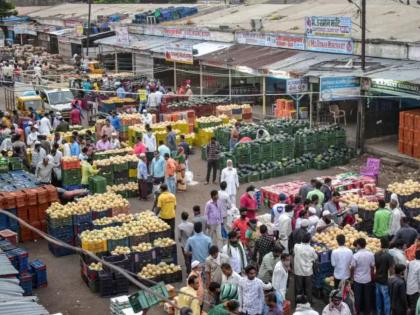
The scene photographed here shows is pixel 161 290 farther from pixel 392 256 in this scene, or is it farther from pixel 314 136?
pixel 314 136

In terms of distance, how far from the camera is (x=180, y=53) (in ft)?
111

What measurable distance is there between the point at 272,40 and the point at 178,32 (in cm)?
956

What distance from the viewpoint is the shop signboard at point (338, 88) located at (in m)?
21.6

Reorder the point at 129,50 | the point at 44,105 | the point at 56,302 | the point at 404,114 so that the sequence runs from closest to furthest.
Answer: the point at 56,302
the point at 404,114
the point at 44,105
the point at 129,50

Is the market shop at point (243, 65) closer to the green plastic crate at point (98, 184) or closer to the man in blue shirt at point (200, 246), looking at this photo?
the green plastic crate at point (98, 184)

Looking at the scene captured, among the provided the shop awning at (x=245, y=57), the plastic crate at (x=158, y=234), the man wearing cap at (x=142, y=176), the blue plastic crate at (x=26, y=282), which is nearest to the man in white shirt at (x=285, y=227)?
the plastic crate at (x=158, y=234)

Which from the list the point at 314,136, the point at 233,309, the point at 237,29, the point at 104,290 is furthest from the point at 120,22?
the point at 233,309

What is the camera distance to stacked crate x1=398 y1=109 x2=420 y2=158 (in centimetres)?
2127

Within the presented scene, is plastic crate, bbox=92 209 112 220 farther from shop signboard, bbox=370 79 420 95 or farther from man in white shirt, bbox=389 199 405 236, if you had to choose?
shop signboard, bbox=370 79 420 95

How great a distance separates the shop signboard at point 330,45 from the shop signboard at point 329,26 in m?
0.20

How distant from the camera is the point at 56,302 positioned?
517 inches

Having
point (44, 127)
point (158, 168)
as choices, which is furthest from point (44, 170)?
point (44, 127)

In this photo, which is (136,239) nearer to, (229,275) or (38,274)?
(38,274)

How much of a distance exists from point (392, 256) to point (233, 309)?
3.31m
